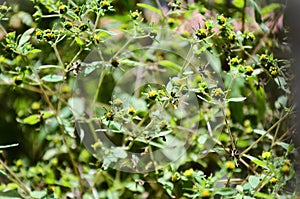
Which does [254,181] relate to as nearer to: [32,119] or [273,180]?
[273,180]

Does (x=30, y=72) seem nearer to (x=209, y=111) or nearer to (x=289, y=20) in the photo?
(x=209, y=111)

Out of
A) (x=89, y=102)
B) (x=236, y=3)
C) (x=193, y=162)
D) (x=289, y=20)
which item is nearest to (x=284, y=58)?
(x=289, y=20)

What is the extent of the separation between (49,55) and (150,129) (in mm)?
308

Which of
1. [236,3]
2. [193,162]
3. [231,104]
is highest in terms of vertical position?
[236,3]

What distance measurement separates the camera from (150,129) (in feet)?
3.24

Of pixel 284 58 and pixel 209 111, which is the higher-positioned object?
pixel 284 58

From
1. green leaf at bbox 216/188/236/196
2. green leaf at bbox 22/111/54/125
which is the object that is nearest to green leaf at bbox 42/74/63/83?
green leaf at bbox 22/111/54/125

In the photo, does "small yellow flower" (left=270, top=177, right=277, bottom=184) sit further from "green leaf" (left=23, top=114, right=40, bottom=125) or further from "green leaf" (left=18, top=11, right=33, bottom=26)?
"green leaf" (left=18, top=11, right=33, bottom=26)

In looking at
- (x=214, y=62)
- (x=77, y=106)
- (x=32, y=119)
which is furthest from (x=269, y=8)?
(x=32, y=119)

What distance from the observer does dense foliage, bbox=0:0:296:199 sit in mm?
962

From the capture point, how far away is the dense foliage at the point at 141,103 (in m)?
0.96

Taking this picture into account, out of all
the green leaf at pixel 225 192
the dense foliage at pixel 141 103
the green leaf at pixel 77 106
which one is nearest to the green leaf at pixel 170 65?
the dense foliage at pixel 141 103

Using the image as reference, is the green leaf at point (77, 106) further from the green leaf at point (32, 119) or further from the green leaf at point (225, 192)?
the green leaf at point (225, 192)

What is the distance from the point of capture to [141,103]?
1.05 m
